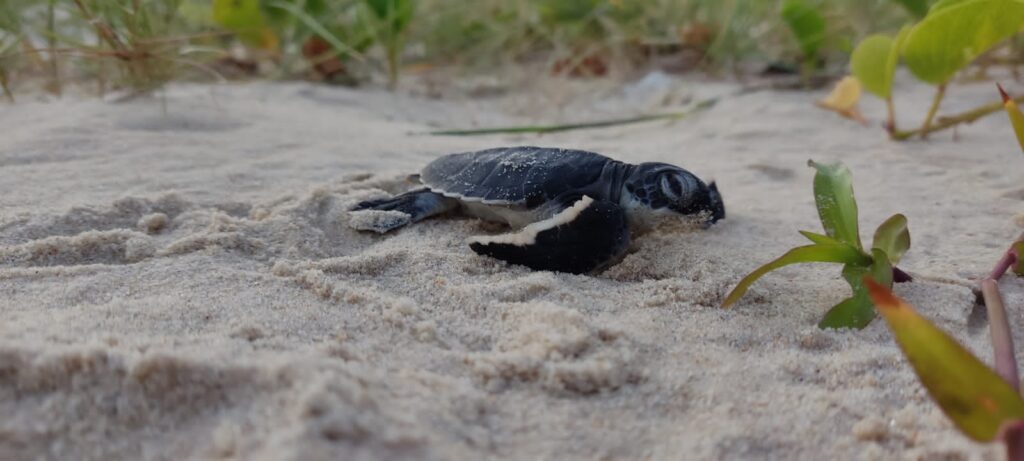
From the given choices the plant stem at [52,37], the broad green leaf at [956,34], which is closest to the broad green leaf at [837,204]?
the broad green leaf at [956,34]

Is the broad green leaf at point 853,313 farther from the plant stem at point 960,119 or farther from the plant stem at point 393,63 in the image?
the plant stem at point 393,63

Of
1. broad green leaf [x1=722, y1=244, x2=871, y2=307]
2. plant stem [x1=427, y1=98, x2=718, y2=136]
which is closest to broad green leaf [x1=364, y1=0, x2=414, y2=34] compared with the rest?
plant stem [x1=427, y1=98, x2=718, y2=136]

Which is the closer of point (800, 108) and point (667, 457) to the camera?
point (667, 457)

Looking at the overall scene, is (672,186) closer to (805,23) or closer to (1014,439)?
(1014,439)

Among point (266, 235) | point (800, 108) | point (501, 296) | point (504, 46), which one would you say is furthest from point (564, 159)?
point (504, 46)

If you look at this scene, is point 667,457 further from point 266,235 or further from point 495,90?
point 495,90

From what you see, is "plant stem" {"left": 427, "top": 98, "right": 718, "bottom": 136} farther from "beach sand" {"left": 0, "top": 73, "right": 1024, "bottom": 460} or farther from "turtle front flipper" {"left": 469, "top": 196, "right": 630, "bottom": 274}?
"turtle front flipper" {"left": 469, "top": 196, "right": 630, "bottom": 274}
